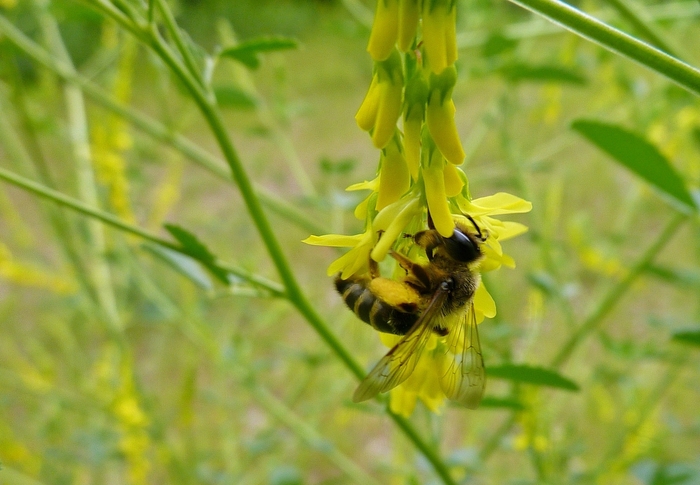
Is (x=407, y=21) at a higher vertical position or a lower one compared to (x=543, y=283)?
lower

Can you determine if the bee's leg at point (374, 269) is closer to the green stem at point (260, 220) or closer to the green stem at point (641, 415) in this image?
the green stem at point (260, 220)

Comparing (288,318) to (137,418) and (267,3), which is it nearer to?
(137,418)

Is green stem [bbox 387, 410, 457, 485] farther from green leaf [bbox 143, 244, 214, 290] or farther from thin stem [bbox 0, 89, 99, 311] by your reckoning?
thin stem [bbox 0, 89, 99, 311]

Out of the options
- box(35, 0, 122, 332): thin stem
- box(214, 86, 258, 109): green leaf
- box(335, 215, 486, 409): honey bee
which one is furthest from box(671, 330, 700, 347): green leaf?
box(35, 0, 122, 332): thin stem

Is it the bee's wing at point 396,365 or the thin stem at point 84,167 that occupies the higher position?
the thin stem at point 84,167

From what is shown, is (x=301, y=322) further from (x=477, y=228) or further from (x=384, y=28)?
(x=384, y=28)

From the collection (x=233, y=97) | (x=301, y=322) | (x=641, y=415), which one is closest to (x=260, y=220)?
(x=233, y=97)

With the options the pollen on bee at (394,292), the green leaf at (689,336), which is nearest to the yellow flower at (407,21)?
the pollen on bee at (394,292)
